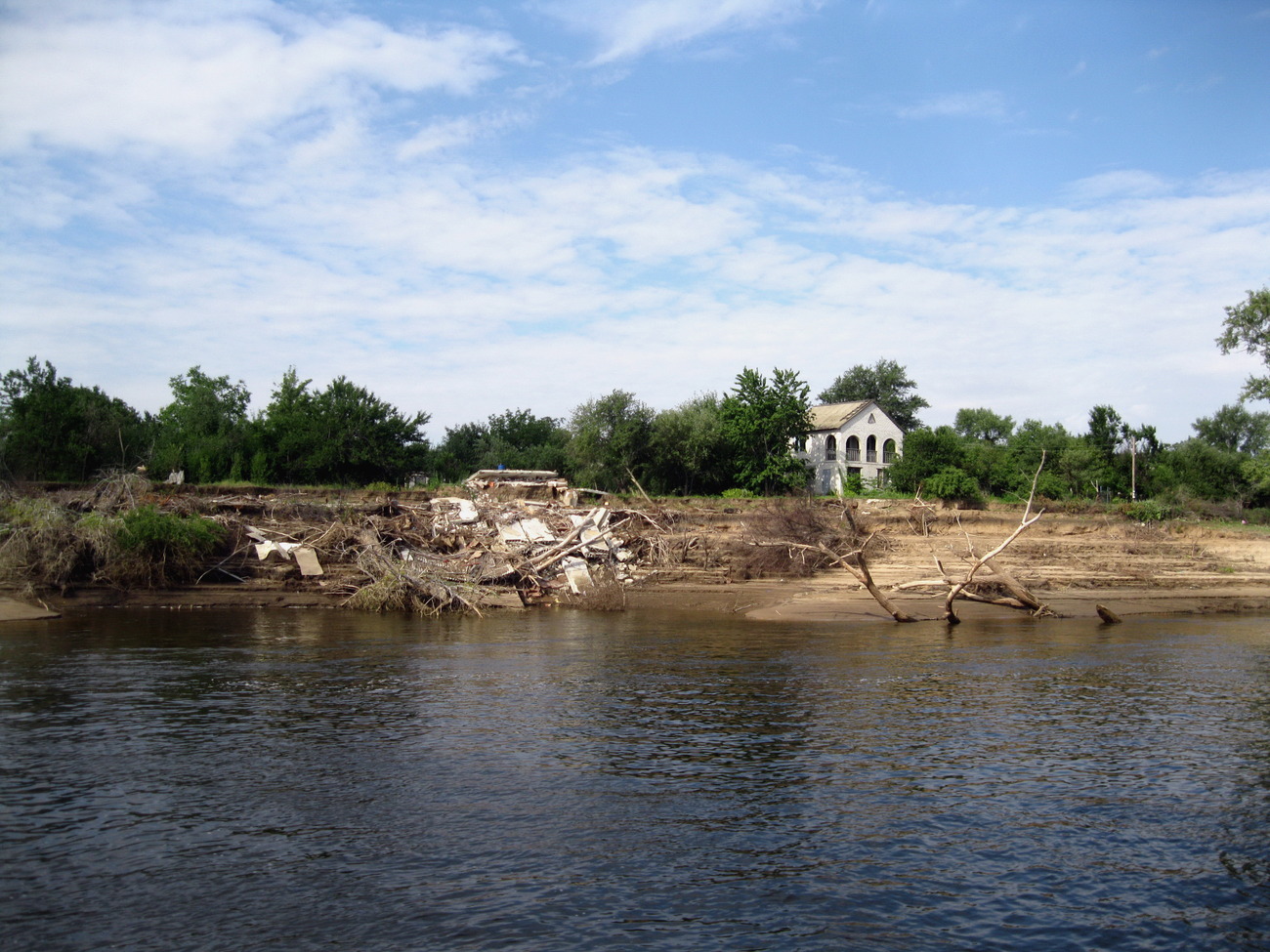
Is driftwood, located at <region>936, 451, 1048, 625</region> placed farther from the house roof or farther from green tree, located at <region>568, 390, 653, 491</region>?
the house roof

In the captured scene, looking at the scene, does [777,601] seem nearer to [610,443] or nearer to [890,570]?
[890,570]

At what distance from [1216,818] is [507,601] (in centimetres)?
2160

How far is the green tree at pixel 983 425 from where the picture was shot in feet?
328

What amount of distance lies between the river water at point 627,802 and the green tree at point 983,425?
85.4 metres

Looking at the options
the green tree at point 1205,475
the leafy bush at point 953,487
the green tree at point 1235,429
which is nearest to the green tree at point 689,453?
the leafy bush at point 953,487

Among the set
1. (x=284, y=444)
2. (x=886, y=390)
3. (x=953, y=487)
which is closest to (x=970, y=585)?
(x=953, y=487)

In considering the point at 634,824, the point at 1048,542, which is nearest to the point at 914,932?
the point at 634,824

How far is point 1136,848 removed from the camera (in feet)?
31.0

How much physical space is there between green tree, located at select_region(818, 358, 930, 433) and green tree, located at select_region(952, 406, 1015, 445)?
9827 millimetres

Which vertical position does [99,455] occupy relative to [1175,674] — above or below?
above

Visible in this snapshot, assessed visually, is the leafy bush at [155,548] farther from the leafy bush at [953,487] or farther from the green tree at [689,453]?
the leafy bush at [953,487]

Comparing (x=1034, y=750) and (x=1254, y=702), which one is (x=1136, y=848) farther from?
(x=1254, y=702)

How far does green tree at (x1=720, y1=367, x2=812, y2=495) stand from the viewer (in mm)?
55062

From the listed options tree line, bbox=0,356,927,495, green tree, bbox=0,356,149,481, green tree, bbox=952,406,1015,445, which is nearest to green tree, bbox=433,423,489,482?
tree line, bbox=0,356,927,495
